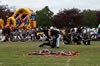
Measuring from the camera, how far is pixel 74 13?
99875 mm

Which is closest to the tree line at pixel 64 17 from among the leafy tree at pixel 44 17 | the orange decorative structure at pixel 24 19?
the leafy tree at pixel 44 17

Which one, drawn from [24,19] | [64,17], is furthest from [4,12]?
[24,19]

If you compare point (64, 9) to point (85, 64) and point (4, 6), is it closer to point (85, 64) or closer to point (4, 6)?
point (4, 6)

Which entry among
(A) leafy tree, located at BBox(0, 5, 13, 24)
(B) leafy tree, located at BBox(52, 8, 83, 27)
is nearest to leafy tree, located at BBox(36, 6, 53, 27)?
(B) leafy tree, located at BBox(52, 8, 83, 27)

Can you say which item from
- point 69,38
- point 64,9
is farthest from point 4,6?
point 69,38

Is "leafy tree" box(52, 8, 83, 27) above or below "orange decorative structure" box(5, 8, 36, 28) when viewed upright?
above

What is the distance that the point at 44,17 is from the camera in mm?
111250

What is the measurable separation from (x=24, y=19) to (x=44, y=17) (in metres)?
61.0

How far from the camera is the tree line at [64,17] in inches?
3606

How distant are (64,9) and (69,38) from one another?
73887 mm

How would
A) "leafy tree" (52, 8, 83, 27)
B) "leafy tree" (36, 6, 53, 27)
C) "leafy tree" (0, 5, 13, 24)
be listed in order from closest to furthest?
"leafy tree" (0, 5, 13, 24), "leafy tree" (52, 8, 83, 27), "leafy tree" (36, 6, 53, 27)

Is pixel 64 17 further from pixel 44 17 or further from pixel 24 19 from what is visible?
pixel 24 19

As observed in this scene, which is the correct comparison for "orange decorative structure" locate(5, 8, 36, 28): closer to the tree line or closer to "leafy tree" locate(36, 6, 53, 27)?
the tree line

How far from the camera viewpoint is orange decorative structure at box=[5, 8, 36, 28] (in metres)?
50.3
